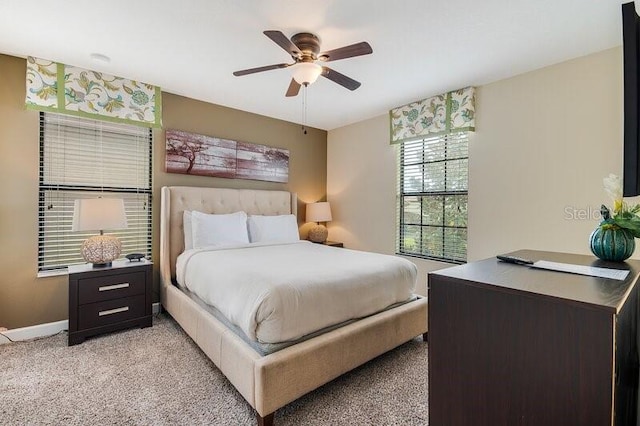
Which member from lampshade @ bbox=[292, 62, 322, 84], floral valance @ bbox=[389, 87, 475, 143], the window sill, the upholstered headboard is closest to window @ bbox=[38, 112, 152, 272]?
the window sill

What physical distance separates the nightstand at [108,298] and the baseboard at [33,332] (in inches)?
19.4

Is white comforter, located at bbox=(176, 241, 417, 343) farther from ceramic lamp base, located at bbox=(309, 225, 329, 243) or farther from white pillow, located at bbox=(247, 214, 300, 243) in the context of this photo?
ceramic lamp base, located at bbox=(309, 225, 329, 243)

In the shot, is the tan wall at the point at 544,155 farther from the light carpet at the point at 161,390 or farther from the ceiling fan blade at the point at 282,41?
the ceiling fan blade at the point at 282,41

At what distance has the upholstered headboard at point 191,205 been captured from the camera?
3291mm

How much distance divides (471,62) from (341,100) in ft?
4.86

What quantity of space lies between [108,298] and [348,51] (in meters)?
2.91

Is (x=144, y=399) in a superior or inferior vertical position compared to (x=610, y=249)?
inferior

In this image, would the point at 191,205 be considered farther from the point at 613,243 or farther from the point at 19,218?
the point at 613,243

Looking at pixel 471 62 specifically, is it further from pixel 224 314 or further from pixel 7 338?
pixel 7 338

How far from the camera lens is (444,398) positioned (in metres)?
1.01

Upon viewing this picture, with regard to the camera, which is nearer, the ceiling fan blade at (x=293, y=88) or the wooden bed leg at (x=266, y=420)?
the wooden bed leg at (x=266, y=420)

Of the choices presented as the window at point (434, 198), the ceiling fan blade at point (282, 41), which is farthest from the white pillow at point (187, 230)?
the window at point (434, 198)

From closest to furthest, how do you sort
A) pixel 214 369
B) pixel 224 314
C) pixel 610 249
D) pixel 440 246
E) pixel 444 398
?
pixel 444 398, pixel 610 249, pixel 224 314, pixel 214 369, pixel 440 246

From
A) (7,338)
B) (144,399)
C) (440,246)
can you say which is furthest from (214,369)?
(440,246)
